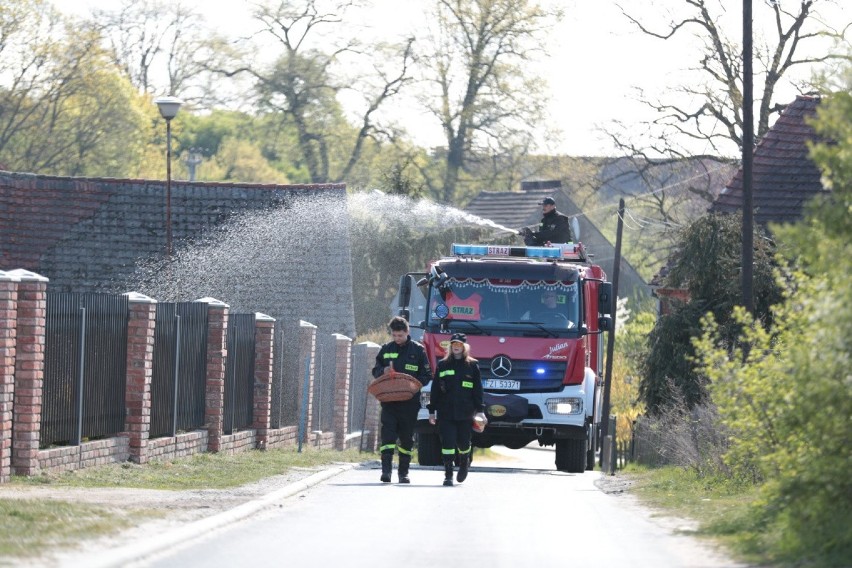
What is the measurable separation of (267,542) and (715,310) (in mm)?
20725

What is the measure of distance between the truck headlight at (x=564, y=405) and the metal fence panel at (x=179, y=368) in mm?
4700

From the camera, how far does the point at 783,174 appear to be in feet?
114

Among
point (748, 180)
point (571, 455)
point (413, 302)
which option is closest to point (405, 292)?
point (413, 302)

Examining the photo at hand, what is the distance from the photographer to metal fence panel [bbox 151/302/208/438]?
2014 cm

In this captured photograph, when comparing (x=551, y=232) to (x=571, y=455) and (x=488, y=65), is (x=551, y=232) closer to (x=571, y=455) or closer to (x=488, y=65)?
(x=571, y=455)

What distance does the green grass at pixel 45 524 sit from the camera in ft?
35.6

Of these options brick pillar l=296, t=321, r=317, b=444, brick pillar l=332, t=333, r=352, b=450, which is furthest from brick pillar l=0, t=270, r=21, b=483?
brick pillar l=332, t=333, r=352, b=450

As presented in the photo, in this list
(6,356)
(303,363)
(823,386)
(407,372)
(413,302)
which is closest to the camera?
(823,386)

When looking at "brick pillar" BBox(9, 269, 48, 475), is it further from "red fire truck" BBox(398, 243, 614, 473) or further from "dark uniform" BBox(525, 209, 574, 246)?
"dark uniform" BBox(525, 209, 574, 246)

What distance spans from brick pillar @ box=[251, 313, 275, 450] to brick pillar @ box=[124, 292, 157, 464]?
244 inches

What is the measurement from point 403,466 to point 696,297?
14.8 meters

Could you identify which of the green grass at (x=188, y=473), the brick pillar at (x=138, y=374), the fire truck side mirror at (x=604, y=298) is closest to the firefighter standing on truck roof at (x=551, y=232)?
the fire truck side mirror at (x=604, y=298)

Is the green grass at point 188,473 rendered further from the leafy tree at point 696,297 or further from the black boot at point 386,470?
the leafy tree at point 696,297

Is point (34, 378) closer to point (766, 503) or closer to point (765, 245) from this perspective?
point (766, 503)
